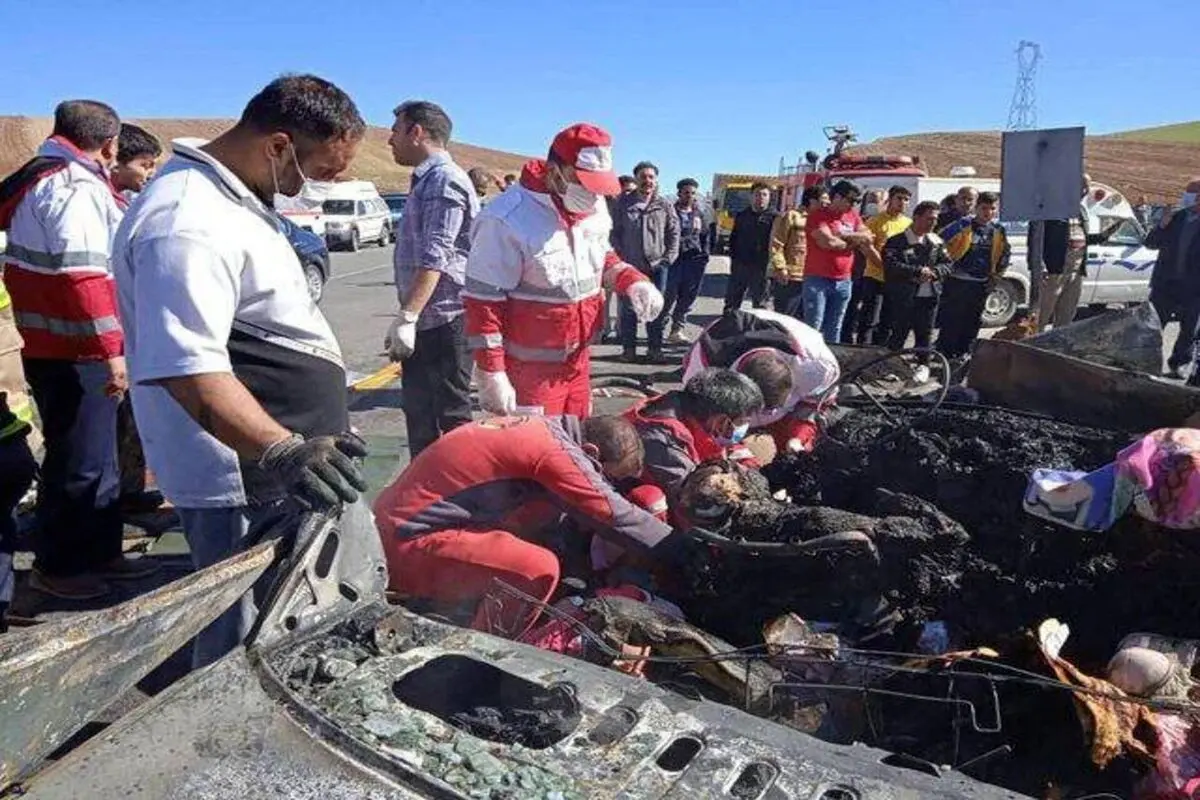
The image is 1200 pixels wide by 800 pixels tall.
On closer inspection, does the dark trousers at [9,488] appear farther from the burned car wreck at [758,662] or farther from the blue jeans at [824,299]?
the blue jeans at [824,299]

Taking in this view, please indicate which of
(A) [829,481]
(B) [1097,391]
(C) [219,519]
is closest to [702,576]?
(A) [829,481]

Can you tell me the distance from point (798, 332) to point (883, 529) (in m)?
1.95

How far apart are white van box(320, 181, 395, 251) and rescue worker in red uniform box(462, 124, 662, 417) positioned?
22.3 metres

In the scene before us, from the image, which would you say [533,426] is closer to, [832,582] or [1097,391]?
[832,582]

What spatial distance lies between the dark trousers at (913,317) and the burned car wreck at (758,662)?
5270 mm

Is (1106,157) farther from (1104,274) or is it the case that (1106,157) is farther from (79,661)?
(79,661)

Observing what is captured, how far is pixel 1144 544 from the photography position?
295 cm

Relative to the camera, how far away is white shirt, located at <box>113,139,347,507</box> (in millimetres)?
2094

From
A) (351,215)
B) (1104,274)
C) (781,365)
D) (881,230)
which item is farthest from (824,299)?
(351,215)

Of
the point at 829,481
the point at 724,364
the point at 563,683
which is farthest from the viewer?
the point at 724,364

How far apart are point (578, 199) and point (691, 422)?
105cm

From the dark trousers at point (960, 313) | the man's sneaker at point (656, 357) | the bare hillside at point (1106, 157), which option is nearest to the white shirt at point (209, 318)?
the man's sneaker at point (656, 357)

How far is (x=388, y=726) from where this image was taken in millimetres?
1719

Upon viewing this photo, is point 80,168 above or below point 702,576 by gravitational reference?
above
